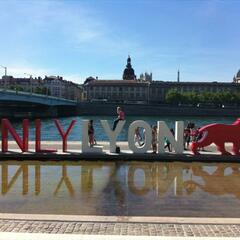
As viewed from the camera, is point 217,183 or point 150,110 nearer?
point 217,183

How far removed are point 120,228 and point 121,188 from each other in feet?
13.8

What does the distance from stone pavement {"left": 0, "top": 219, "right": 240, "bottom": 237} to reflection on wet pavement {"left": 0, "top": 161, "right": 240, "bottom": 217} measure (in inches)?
48.5

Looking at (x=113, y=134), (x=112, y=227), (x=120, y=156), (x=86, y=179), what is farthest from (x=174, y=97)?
(x=112, y=227)

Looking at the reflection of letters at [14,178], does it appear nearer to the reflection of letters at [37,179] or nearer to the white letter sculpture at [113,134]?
the reflection of letters at [37,179]

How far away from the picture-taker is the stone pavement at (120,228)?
805cm

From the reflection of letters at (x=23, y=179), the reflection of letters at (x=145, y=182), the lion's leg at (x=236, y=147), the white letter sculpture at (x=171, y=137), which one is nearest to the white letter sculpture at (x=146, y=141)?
the white letter sculpture at (x=171, y=137)

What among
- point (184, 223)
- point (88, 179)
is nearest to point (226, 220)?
point (184, 223)

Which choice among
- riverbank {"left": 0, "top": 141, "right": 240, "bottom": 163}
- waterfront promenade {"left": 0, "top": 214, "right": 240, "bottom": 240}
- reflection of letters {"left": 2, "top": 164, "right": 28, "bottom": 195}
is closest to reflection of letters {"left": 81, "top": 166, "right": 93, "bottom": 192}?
reflection of letters {"left": 2, "top": 164, "right": 28, "bottom": 195}

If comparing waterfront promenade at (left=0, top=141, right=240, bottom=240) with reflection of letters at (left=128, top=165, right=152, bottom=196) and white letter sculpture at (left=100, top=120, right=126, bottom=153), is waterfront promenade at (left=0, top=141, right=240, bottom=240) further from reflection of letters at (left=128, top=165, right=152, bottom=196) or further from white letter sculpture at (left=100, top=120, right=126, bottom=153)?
white letter sculpture at (left=100, top=120, right=126, bottom=153)

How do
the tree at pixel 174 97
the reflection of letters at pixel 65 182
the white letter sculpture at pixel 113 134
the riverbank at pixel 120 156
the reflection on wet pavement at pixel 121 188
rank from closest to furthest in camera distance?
the reflection on wet pavement at pixel 121 188 → the reflection of letters at pixel 65 182 → the riverbank at pixel 120 156 → the white letter sculpture at pixel 113 134 → the tree at pixel 174 97

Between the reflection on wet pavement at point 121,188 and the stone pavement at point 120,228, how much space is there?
1.23 metres

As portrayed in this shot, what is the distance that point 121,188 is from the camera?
1261cm

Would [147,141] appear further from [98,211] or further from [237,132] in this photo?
[98,211]

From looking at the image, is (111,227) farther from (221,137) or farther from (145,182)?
(221,137)
